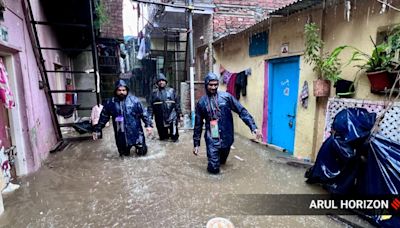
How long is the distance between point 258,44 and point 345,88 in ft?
8.47

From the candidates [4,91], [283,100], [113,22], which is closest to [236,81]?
[283,100]

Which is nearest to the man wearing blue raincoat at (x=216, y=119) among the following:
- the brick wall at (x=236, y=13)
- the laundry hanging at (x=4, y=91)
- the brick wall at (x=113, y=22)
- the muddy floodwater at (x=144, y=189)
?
the muddy floodwater at (x=144, y=189)

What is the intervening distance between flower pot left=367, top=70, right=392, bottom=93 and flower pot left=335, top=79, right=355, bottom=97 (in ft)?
1.06

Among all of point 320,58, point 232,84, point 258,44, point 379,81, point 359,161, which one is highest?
point 258,44

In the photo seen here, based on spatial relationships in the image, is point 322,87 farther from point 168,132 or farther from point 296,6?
point 168,132

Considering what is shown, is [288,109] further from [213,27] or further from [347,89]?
[213,27]

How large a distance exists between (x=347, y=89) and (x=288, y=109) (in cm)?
150

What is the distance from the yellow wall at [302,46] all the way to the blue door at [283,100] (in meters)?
0.19

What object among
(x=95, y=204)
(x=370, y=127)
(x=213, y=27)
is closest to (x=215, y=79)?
(x=370, y=127)

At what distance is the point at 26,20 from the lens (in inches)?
151

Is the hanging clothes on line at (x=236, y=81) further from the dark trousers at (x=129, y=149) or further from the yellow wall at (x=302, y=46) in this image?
the dark trousers at (x=129, y=149)

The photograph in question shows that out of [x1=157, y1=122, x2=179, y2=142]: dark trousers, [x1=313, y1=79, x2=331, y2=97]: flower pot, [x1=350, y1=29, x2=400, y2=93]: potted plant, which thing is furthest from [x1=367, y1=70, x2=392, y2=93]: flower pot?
[x1=157, y1=122, x2=179, y2=142]: dark trousers

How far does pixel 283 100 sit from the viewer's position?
16.1 feet

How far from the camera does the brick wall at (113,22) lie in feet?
27.2
